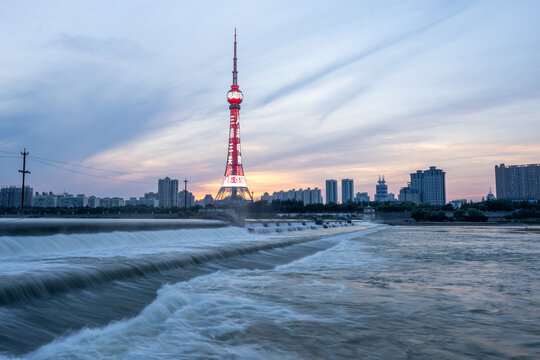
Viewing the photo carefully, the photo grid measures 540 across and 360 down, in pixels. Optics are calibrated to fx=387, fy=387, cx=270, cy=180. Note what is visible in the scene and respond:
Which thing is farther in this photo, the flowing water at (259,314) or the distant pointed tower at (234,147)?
the distant pointed tower at (234,147)

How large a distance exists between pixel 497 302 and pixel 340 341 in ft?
15.2

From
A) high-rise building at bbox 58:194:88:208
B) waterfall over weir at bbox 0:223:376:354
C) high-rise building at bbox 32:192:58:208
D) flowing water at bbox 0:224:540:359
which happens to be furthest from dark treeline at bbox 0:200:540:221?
flowing water at bbox 0:224:540:359

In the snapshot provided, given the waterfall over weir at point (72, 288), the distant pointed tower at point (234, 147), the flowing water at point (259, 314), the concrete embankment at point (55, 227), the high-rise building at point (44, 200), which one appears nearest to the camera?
the flowing water at point (259, 314)

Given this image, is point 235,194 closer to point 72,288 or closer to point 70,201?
point 70,201

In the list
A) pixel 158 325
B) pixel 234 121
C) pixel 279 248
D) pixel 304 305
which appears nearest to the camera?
pixel 158 325

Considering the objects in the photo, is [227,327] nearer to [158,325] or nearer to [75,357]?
[158,325]

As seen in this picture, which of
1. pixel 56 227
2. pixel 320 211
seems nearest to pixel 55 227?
pixel 56 227

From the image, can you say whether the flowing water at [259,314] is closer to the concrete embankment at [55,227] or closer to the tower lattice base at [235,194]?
the concrete embankment at [55,227]

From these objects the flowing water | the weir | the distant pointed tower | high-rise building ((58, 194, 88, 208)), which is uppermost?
the distant pointed tower

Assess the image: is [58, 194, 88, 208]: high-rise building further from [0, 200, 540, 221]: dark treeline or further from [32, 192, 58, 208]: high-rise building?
[0, 200, 540, 221]: dark treeline

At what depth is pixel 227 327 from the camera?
21.3 feet

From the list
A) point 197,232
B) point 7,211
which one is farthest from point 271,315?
point 7,211

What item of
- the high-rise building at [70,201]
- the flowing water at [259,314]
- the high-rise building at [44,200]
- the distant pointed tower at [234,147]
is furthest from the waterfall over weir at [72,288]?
the high-rise building at [70,201]

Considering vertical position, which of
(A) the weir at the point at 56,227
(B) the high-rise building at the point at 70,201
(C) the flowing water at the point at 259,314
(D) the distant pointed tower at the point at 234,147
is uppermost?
(D) the distant pointed tower at the point at 234,147
